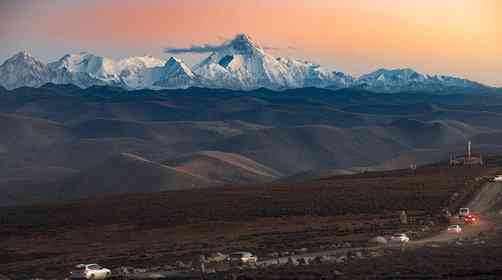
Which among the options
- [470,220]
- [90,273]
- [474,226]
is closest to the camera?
[90,273]

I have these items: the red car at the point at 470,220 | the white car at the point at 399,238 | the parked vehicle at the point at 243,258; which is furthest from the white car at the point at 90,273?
the red car at the point at 470,220

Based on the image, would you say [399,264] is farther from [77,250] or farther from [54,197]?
[54,197]

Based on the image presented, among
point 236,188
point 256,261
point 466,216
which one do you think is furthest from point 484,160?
point 256,261

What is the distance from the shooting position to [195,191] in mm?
115250

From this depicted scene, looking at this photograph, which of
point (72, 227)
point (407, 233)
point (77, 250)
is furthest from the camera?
point (72, 227)

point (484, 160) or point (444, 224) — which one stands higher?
point (484, 160)

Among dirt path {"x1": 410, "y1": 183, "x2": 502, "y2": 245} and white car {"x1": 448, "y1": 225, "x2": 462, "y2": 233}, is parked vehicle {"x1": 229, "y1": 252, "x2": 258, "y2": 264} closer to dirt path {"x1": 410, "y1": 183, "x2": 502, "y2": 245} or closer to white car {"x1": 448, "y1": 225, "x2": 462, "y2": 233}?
dirt path {"x1": 410, "y1": 183, "x2": 502, "y2": 245}

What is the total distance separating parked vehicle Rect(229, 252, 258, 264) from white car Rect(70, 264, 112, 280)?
286 inches

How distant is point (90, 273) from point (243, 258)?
887cm

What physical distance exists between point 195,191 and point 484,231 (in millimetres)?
54882

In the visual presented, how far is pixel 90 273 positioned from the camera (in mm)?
49500

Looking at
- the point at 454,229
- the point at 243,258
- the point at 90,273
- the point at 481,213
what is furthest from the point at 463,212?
the point at 90,273

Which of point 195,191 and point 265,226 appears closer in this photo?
point 265,226

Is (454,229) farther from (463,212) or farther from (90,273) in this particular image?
(90,273)
